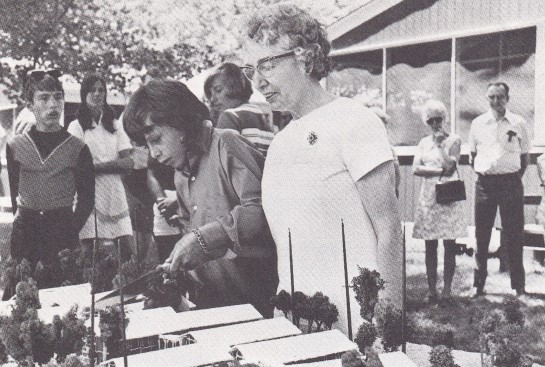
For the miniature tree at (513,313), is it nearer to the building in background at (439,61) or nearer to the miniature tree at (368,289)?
the miniature tree at (368,289)

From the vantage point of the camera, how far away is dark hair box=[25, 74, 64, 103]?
2525mm

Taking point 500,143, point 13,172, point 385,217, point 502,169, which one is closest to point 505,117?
point 500,143

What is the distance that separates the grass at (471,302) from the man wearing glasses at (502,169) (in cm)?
19

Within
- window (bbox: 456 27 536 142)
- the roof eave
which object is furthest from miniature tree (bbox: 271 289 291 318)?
the roof eave

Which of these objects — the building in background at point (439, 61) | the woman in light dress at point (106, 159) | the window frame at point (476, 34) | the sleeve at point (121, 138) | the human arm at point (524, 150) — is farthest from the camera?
the building in background at point (439, 61)

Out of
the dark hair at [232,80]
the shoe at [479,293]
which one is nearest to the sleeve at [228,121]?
the dark hair at [232,80]

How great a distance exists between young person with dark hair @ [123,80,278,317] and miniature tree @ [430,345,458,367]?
34.6 inches

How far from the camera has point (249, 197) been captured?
5.94ft

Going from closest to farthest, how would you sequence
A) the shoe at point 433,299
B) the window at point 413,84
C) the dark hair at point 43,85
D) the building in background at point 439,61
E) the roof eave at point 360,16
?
the dark hair at point 43,85 → the shoe at point 433,299 → the building in background at point 439,61 → the window at point 413,84 → the roof eave at point 360,16

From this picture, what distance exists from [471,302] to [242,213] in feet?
8.27

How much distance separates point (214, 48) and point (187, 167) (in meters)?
2.22

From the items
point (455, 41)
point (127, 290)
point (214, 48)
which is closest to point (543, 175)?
point (214, 48)

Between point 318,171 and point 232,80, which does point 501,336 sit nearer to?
point 318,171

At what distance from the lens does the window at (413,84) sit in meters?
6.07
